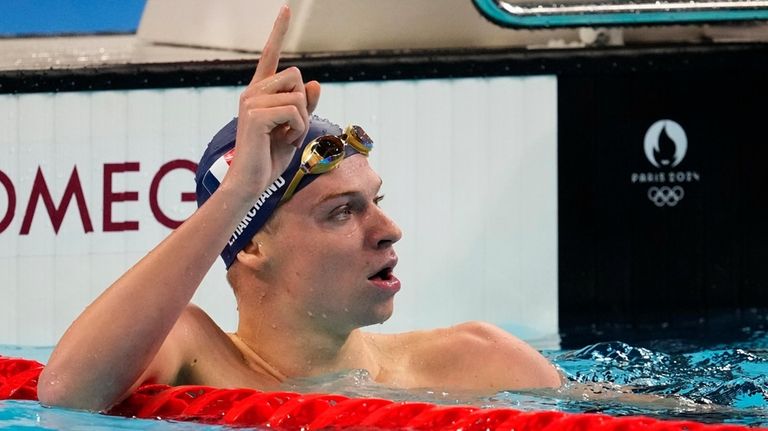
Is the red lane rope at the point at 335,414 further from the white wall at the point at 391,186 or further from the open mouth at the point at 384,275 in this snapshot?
the white wall at the point at 391,186

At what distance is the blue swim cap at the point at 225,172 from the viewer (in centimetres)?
212

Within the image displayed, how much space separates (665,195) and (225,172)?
2.40m

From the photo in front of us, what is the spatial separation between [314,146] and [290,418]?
1.59 feet

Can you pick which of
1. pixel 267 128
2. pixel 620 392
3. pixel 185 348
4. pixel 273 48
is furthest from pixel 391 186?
pixel 267 128

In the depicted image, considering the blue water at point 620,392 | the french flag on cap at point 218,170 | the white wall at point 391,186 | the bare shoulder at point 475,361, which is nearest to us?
the blue water at point 620,392

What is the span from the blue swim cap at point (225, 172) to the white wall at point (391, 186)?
1942mm

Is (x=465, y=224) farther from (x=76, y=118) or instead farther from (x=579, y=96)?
(x=76, y=118)

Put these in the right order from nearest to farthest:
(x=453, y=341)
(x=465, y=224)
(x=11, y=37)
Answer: (x=453, y=341), (x=465, y=224), (x=11, y=37)

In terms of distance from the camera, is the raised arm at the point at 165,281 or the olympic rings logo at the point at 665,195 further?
the olympic rings logo at the point at 665,195

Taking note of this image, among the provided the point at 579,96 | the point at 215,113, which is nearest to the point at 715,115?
the point at 579,96

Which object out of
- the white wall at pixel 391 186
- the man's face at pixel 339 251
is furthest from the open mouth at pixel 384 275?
the white wall at pixel 391 186

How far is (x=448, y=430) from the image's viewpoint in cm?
189

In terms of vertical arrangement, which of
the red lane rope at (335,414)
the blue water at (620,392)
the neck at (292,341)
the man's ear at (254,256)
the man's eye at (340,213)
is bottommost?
the blue water at (620,392)

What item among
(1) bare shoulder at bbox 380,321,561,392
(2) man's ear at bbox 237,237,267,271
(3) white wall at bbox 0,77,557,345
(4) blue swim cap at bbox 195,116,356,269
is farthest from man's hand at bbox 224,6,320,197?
(3) white wall at bbox 0,77,557,345
